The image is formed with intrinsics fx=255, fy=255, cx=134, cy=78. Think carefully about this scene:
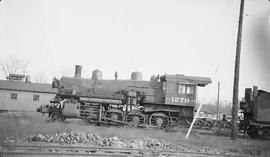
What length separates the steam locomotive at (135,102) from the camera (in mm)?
16094

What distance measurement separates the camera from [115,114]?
53.1 ft

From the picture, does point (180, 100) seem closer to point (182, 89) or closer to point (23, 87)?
point (182, 89)

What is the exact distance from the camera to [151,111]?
16.3 meters

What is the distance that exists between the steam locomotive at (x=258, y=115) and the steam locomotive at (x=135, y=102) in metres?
3.53

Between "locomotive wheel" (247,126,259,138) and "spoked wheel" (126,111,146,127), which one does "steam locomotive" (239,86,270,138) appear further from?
"spoked wheel" (126,111,146,127)

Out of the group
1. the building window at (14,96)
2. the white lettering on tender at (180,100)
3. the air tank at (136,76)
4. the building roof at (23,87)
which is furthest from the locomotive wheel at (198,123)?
the building window at (14,96)

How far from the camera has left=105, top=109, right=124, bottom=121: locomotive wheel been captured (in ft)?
52.7

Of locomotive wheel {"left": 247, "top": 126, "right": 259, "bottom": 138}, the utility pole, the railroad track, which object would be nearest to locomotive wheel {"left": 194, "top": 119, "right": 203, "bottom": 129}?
the utility pole

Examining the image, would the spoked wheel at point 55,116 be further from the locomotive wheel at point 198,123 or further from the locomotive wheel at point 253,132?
the locomotive wheel at point 253,132

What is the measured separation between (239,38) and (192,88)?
163 inches

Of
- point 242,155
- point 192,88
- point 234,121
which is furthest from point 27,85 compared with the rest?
point 242,155

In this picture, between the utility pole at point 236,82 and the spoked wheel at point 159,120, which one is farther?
the spoked wheel at point 159,120

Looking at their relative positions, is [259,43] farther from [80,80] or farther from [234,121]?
[80,80]

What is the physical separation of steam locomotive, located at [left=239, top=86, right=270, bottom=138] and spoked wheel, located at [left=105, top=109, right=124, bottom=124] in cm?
836
